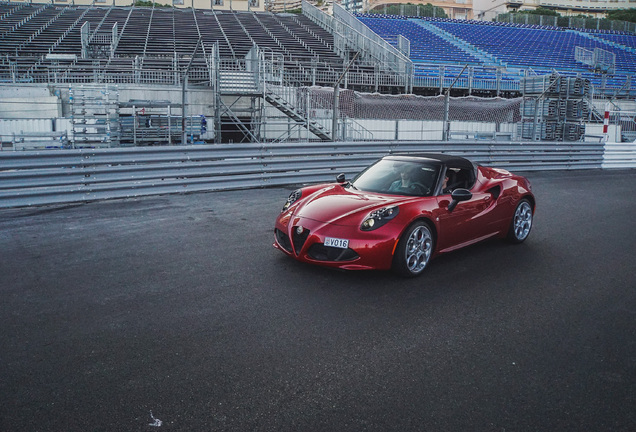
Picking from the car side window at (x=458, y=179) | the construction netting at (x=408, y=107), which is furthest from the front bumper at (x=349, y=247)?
the construction netting at (x=408, y=107)

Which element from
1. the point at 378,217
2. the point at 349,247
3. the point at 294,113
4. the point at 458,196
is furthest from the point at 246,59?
the point at 349,247

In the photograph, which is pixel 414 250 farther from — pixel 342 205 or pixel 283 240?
pixel 283 240

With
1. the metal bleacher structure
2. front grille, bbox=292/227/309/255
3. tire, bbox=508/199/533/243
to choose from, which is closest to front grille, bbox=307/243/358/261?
front grille, bbox=292/227/309/255

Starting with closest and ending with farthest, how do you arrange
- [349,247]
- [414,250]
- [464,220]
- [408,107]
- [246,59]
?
1. [349,247]
2. [414,250]
3. [464,220]
4. [246,59]
5. [408,107]

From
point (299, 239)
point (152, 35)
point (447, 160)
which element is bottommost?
point (299, 239)

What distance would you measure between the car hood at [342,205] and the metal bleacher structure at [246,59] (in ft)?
26.9

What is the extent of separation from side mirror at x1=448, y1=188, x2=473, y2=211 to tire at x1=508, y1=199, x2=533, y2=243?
1.31m

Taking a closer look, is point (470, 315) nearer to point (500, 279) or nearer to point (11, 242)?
point (500, 279)

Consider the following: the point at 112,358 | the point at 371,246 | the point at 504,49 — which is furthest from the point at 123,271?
the point at 504,49

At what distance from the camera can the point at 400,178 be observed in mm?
6652

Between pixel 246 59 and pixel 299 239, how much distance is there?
15.8m

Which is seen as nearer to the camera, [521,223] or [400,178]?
[400,178]

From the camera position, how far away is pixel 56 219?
847cm

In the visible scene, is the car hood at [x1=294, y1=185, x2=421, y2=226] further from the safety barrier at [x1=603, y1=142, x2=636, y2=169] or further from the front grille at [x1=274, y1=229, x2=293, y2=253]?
the safety barrier at [x1=603, y1=142, x2=636, y2=169]
